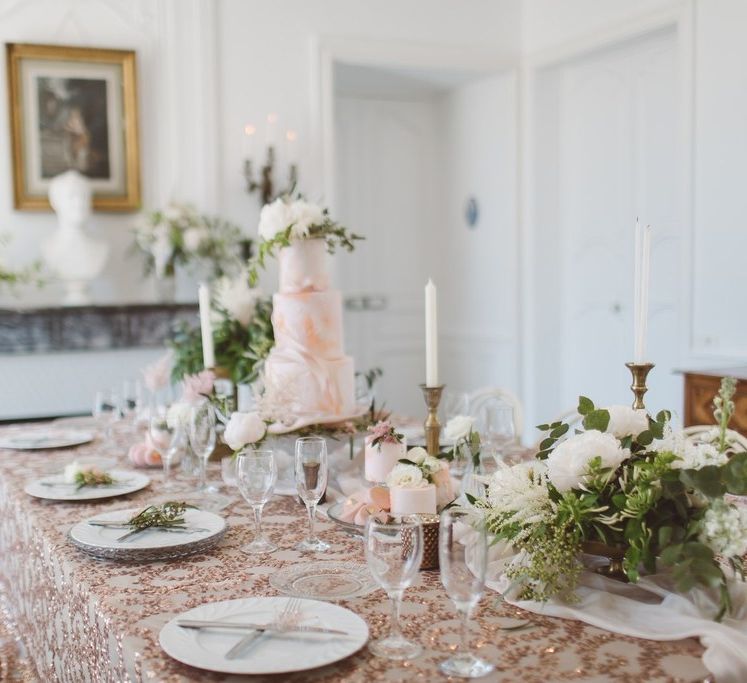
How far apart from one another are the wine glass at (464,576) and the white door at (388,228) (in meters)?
4.95

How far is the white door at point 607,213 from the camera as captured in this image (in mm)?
4836

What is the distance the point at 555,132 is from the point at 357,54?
1.28 m

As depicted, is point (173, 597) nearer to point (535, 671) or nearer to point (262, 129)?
point (535, 671)

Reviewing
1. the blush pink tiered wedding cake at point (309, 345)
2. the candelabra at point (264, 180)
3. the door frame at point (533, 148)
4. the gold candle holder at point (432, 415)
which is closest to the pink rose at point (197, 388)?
the blush pink tiered wedding cake at point (309, 345)

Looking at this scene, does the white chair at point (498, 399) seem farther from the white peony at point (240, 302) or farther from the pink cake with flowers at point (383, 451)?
the pink cake with flowers at point (383, 451)

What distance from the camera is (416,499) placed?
5.18 ft

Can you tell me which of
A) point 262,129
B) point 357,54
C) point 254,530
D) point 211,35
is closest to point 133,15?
point 211,35

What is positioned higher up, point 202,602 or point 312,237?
point 312,237

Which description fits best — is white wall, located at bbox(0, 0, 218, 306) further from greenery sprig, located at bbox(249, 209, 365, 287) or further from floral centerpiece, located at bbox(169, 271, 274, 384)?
greenery sprig, located at bbox(249, 209, 365, 287)

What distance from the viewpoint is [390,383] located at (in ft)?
20.7

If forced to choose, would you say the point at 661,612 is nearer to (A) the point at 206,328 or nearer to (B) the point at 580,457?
(B) the point at 580,457

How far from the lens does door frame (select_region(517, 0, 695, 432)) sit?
4.45 m

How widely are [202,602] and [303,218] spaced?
107 centimetres

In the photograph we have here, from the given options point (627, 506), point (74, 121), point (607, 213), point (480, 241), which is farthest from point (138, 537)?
point (480, 241)
